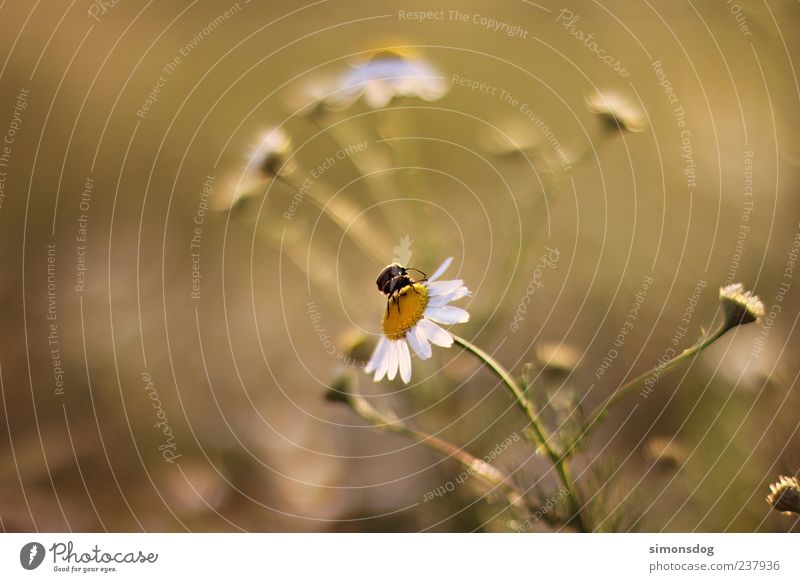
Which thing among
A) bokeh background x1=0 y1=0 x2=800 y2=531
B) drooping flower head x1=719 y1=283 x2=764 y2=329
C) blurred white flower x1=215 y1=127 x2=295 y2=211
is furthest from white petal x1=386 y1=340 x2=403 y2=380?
drooping flower head x1=719 y1=283 x2=764 y2=329

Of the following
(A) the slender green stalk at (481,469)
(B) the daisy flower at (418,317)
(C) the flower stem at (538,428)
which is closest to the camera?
(C) the flower stem at (538,428)

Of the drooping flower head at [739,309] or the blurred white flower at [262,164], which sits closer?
the drooping flower head at [739,309]

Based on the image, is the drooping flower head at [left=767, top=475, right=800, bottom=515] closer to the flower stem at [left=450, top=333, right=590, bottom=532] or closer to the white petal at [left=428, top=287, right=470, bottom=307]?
the flower stem at [left=450, top=333, right=590, bottom=532]

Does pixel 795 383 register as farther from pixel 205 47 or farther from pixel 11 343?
pixel 11 343

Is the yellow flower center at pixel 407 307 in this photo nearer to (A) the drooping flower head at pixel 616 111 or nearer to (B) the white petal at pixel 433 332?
(B) the white petal at pixel 433 332
